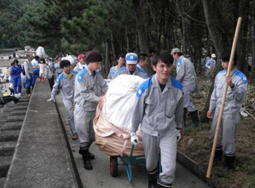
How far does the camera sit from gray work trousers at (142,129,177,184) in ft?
11.8

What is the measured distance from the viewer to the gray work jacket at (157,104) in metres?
3.70

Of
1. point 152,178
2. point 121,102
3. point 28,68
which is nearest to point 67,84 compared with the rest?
point 121,102

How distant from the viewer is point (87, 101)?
5.17 metres

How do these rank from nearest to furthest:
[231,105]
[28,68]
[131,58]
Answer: [231,105]
[131,58]
[28,68]

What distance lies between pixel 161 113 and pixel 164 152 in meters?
0.48

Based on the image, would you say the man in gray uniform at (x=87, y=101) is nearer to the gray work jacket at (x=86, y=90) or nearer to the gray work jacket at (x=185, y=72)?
the gray work jacket at (x=86, y=90)

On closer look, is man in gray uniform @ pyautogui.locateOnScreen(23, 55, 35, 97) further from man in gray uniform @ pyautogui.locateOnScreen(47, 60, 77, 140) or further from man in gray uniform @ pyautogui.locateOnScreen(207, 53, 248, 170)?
man in gray uniform @ pyautogui.locateOnScreen(207, 53, 248, 170)

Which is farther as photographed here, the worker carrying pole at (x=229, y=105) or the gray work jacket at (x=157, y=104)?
the worker carrying pole at (x=229, y=105)

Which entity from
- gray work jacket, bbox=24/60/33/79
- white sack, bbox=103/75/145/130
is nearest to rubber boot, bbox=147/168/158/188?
white sack, bbox=103/75/145/130

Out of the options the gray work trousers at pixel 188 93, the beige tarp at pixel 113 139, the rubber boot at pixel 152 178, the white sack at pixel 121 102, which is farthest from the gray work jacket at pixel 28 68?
the rubber boot at pixel 152 178

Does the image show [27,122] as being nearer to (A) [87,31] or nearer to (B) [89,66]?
(B) [89,66]

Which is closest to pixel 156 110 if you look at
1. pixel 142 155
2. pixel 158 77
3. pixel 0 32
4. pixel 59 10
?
pixel 158 77

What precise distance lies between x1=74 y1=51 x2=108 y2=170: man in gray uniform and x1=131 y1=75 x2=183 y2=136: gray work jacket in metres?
1.53

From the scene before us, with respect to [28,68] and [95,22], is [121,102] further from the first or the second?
[28,68]
